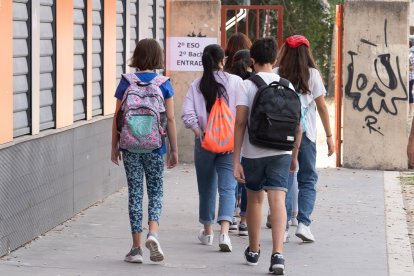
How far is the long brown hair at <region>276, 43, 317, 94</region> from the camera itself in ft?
31.8

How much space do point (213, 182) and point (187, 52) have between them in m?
6.73

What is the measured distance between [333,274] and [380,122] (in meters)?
7.50

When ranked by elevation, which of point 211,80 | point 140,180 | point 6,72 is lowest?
point 140,180

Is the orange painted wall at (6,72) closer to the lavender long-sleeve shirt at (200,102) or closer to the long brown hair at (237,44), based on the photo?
the lavender long-sleeve shirt at (200,102)

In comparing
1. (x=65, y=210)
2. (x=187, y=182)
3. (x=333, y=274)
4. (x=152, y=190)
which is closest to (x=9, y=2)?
(x=152, y=190)

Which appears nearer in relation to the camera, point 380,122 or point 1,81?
point 1,81

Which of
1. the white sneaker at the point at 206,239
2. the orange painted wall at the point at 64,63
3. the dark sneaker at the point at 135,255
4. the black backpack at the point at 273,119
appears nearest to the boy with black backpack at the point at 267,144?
the black backpack at the point at 273,119

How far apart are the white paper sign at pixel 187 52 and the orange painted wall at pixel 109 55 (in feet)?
9.76

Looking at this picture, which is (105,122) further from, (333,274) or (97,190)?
(333,274)

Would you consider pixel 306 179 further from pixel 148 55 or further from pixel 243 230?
pixel 148 55

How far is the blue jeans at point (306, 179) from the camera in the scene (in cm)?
986

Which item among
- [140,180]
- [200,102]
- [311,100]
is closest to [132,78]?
[140,180]

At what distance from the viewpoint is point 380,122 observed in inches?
623

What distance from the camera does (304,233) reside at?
388 inches
